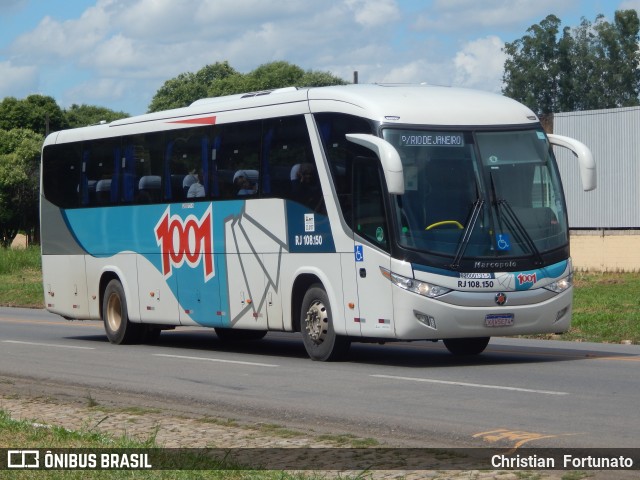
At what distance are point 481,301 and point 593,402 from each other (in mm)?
3511

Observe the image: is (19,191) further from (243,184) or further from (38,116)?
(243,184)

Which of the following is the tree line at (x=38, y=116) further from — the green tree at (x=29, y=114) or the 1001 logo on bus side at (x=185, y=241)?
the 1001 logo on bus side at (x=185, y=241)

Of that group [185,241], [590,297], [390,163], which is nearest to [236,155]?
[185,241]

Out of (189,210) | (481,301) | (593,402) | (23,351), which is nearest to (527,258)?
(481,301)

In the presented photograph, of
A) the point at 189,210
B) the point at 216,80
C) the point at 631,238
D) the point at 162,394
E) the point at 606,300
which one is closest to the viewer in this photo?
the point at 162,394

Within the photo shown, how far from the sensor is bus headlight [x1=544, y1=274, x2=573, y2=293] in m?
16.0

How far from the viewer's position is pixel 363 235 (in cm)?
1597

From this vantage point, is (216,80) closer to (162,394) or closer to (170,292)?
(170,292)

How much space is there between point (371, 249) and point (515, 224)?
69.5 inches

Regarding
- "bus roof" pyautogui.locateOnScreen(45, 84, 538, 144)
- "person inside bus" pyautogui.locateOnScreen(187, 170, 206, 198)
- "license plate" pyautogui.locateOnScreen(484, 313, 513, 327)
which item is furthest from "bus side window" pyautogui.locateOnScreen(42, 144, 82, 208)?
"license plate" pyautogui.locateOnScreen(484, 313, 513, 327)

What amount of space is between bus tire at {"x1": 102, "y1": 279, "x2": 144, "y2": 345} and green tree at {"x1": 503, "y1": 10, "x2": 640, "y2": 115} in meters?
79.0

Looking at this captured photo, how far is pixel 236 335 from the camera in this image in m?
21.9

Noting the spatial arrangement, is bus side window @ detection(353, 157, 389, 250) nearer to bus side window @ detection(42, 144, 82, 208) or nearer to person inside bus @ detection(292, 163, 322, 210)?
person inside bus @ detection(292, 163, 322, 210)

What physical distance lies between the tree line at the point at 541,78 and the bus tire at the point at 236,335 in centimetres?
6939
